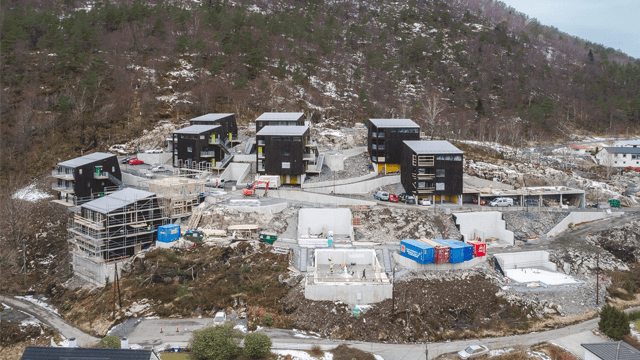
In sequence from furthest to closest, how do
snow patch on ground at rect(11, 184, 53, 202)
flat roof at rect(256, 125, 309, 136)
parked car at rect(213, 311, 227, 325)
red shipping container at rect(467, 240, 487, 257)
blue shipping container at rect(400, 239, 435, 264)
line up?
snow patch on ground at rect(11, 184, 53, 202) → flat roof at rect(256, 125, 309, 136) → red shipping container at rect(467, 240, 487, 257) → blue shipping container at rect(400, 239, 435, 264) → parked car at rect(213, 311, 227, 325)

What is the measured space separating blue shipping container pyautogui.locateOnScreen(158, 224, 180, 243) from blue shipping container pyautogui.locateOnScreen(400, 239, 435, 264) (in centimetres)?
A: 2088

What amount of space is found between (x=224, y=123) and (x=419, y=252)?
122 feet

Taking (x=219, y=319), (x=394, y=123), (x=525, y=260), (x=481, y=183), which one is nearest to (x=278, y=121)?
(x=394, y=123)

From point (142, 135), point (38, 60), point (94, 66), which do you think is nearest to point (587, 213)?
point (142, 135)

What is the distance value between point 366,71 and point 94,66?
5435 cm

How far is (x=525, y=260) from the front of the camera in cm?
4406

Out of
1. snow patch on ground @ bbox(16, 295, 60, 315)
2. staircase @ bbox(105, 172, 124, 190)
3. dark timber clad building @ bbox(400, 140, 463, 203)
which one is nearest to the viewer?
snow patch on ground @ bbox(16, 295, 60, 315)

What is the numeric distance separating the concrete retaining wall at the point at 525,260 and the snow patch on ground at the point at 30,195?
2027 inches

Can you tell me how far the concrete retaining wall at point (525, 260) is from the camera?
142ft

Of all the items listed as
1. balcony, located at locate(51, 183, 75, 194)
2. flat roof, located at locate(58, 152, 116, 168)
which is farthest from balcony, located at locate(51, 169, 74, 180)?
balcony, located at locate(51, 183, 75, 194)

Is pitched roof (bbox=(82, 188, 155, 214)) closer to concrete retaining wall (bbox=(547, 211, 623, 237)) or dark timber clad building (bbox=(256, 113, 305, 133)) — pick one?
dark timber clad building (bbox=(256, 113, 305, 133))

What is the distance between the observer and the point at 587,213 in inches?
2000

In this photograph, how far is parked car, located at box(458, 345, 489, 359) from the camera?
30422 mm

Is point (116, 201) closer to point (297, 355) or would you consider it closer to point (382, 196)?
point (297, 355)
